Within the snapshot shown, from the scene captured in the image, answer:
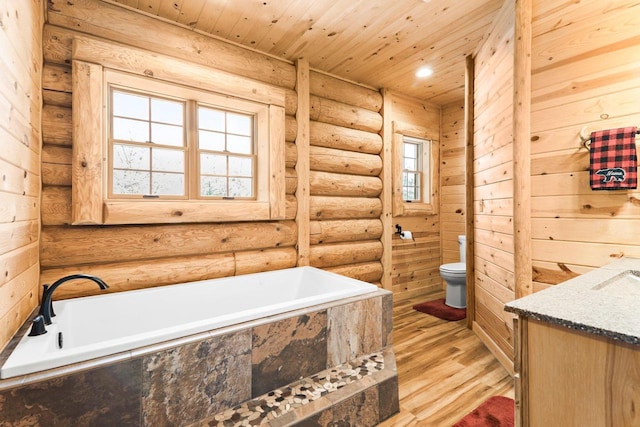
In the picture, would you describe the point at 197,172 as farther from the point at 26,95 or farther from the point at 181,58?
the point at 26,95

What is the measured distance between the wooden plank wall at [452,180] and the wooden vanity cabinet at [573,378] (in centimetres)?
373

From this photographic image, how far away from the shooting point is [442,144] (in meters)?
4.62

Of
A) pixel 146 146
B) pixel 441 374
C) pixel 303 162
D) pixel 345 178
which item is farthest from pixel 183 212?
pixel 441 374

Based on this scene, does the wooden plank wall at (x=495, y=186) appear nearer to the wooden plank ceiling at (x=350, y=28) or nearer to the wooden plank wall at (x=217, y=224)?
the wooden plank ceiling at (x=350, y=28)

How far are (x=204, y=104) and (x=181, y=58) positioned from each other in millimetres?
371

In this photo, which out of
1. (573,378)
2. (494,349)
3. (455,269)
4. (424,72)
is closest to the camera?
(573,378)

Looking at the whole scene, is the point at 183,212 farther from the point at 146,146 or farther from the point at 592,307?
the point at 592,307

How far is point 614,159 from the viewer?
1685mm

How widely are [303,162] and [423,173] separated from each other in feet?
7.07

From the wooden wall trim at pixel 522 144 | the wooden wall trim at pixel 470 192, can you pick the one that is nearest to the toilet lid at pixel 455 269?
the wooden wall trim at pixel 470 192

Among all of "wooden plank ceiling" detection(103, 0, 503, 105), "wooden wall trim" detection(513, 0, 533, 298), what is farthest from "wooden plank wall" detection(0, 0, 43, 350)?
"wooden wall trim" detection(513, 0, 533, 298)

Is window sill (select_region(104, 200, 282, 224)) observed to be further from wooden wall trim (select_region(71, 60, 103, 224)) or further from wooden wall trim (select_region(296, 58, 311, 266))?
wooden wall trim (select_region(296, 58, 311, 266))

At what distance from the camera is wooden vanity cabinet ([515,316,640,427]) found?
29.1 inches

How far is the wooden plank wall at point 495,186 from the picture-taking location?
236 cm
